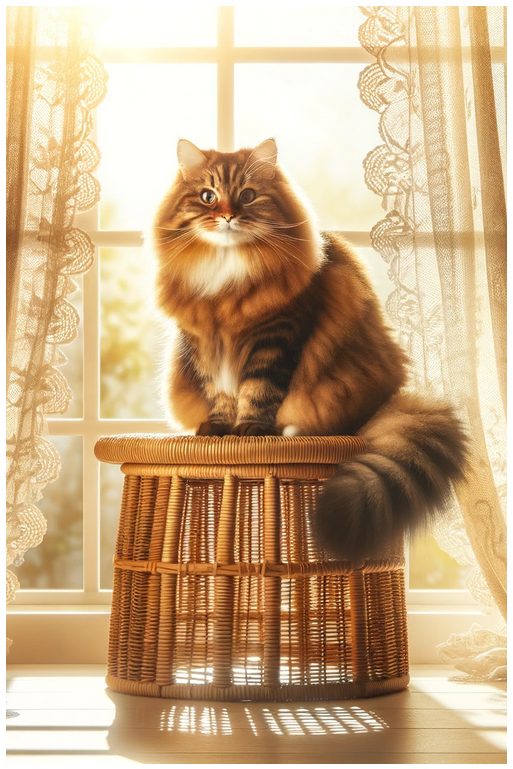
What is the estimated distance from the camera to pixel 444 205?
188 centimetres

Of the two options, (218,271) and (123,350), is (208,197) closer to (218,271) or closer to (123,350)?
(218,271)

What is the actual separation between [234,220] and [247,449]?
0.44m

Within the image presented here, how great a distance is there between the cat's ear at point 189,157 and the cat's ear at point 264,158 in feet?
0.30

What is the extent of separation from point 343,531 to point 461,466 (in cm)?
34

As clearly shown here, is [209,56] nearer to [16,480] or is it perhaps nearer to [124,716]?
[16,480]

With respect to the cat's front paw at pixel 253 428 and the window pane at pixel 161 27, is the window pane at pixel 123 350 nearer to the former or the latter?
the window pane at pixel 161 27

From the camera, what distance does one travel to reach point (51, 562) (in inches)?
153

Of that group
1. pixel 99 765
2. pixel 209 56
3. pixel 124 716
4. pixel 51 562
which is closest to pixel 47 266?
pixel 209 56

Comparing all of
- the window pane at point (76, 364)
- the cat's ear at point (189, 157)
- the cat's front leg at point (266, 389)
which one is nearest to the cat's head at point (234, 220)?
the cat's ear at point (189, 157)

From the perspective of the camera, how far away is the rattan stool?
1453 millimetres

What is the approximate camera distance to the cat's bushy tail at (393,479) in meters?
1.28

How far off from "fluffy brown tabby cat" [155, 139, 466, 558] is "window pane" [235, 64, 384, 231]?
51 centimetres

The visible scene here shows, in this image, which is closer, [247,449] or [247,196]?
[247,449]

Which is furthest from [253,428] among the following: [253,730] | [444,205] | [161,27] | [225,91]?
[161,27]
